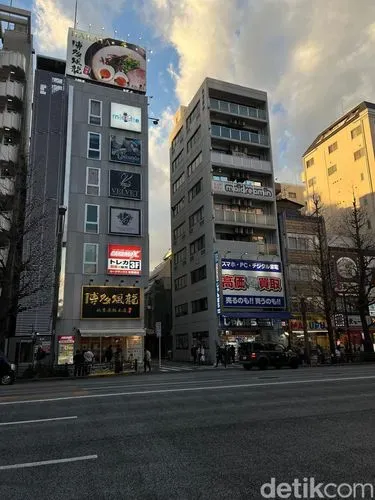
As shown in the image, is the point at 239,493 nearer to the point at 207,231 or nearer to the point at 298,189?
the point at 207,231

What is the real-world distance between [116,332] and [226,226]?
17.6m

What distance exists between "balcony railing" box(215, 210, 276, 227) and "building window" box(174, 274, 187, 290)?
391 inches

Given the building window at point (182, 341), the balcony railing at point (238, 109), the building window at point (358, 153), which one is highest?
the building window at point (358, 153)

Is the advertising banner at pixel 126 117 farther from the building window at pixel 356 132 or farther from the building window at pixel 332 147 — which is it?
the building window at pixel 332 147

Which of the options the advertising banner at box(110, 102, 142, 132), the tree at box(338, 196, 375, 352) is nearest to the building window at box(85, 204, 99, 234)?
the advertising banner at box(110, 102, 142, 132)

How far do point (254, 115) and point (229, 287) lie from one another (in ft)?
71.2

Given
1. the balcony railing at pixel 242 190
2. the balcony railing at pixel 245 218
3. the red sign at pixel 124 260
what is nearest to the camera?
the red sign at pixel 124 260

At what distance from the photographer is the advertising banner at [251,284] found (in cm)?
4144

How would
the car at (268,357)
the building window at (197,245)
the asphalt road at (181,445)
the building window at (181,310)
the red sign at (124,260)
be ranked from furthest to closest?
the building window at (181,310) → the building window at (197,245) → the red sign at (124,260) → the car at (268,357) → the asphalt road at (181,445)

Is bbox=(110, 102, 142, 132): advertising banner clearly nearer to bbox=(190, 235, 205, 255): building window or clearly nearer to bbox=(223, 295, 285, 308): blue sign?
bbox=(190, 235, 205, 255): building window

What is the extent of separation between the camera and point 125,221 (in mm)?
37656

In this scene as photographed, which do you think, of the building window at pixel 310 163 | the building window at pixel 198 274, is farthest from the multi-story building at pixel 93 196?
the building window at pixel 310 163

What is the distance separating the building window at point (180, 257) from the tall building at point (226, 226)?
0.12m

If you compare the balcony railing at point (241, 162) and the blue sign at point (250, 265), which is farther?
the balcony railing at point (241, 162)
